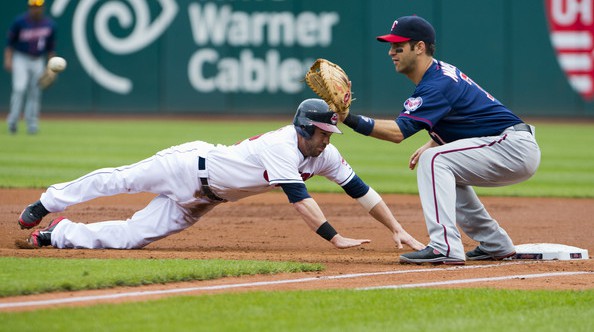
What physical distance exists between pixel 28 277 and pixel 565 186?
8011mm

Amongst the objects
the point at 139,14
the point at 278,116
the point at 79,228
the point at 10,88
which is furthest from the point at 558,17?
the point at 79,228

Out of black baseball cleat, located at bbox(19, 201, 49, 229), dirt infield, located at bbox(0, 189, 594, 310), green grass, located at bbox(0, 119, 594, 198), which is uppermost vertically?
black baseball cleat, located at bbox(19, 201, 49, 229)

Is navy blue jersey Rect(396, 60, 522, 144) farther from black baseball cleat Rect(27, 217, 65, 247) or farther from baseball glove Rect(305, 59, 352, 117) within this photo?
black baseball cleat Rect(27, 217, 65, 247)

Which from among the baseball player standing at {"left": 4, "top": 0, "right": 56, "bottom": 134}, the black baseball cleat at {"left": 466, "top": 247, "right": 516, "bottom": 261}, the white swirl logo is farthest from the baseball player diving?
the white swirl logo

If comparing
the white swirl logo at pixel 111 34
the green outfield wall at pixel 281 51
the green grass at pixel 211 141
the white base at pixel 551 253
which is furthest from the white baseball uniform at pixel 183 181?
the white swirl logo at pixel 111 34

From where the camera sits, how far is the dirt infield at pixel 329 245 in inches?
223

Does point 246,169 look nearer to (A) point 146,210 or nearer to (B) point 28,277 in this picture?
(A) point 146,210

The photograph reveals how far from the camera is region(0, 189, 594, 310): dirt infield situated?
18.6 feet

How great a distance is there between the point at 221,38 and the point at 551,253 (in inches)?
623

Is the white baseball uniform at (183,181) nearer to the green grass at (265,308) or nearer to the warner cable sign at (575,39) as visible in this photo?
the green grass at (265,308)

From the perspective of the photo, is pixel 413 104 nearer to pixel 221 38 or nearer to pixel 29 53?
pixel 29 53

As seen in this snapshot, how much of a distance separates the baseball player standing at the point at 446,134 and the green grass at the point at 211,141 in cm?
466

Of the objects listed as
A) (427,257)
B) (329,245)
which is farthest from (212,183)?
(427,257)

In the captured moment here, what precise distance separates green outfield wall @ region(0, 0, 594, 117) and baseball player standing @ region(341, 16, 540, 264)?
14569 millimetres
